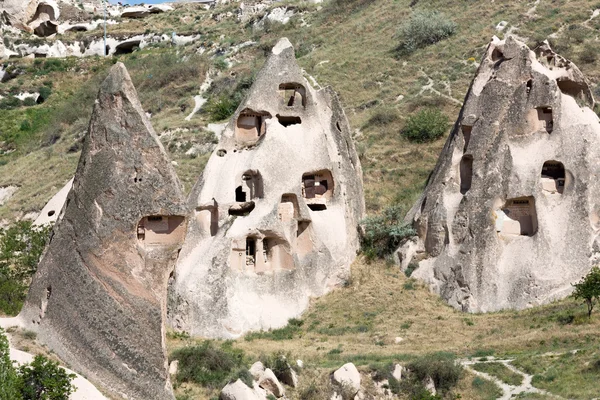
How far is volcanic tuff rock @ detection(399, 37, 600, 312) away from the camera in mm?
29062

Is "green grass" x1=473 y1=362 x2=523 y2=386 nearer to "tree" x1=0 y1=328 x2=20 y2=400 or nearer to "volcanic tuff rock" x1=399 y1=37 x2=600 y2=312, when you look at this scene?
"volcanic tuff rock" x1=399 y1=37 x2=600 y2=312

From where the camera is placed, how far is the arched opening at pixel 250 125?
107 ft

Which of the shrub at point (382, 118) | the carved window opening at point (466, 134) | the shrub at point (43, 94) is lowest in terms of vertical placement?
the carved window opening at point (466, 134)

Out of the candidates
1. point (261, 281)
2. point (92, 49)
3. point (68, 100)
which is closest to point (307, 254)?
point (261, 281)

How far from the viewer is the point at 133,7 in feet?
285

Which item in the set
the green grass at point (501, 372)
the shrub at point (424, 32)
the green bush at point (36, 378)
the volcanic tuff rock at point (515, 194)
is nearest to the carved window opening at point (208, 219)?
the volcanic tuff rock at point (515, 194)

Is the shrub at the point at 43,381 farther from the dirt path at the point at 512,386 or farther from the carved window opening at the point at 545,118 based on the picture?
the carved window opening at the point at 545,118

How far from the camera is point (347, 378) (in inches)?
885

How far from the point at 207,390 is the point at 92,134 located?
614cm

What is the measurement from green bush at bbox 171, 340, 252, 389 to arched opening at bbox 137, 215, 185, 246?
3742mm

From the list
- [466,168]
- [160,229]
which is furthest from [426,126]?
[160,229]

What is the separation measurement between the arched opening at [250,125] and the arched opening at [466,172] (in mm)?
6095

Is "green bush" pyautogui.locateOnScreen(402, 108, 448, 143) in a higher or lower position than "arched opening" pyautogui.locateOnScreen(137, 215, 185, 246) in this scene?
higher

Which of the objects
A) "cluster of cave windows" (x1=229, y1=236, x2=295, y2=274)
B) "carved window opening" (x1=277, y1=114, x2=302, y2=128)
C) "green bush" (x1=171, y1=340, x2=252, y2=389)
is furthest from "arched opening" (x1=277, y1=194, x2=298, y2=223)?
"green bush" (x1=171, y1=340, x2=252, y2=389)
